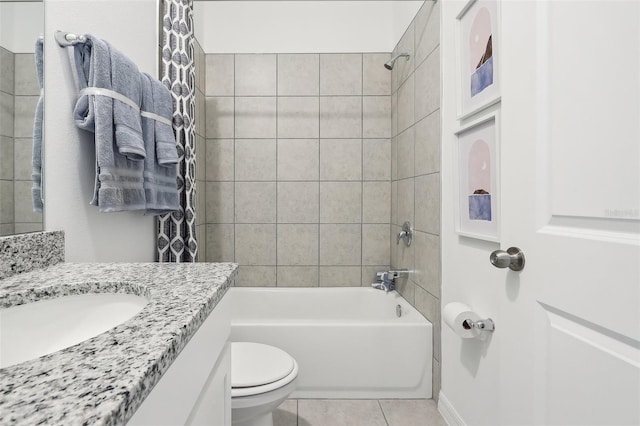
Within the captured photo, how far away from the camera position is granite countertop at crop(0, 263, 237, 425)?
1.02ft

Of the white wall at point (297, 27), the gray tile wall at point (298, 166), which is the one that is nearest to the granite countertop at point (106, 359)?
the gray tile wall at point (298, 166)

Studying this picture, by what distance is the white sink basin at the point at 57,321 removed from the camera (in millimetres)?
650

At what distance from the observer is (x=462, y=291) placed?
150 cm

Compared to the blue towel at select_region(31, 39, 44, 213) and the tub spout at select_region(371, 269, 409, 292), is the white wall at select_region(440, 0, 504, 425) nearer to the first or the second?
the tub spout at select_region(371, 269, 409, 292)

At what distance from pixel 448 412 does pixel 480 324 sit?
2.08 ft

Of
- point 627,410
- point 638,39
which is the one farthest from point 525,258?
point 638,39

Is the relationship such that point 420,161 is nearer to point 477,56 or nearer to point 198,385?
point 477,56

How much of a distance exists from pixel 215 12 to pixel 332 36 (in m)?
0.86

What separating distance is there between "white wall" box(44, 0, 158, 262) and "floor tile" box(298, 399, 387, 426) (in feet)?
3.63

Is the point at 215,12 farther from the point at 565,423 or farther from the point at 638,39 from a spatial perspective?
the point at 565,423

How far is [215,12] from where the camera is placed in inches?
101

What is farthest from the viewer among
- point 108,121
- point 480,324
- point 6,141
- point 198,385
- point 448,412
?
point 448,412

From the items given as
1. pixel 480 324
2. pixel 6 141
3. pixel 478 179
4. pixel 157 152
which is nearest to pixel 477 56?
pixel 478 179

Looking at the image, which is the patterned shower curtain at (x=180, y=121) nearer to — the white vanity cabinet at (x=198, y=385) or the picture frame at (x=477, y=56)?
the white vanity cabinet at (x=198, y=385)
